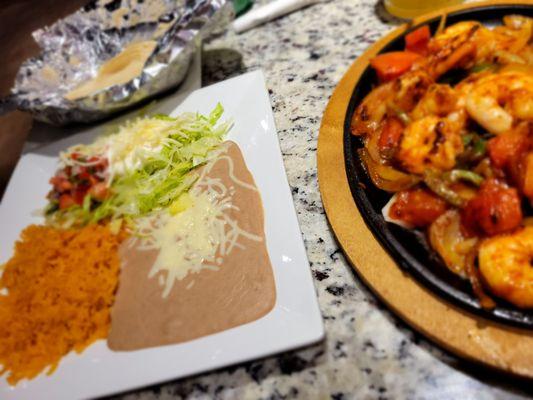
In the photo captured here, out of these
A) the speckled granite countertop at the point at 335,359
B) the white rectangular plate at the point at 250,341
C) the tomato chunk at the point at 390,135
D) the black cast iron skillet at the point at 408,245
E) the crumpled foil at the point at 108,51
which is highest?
the crumpled foil at the point at 108,51

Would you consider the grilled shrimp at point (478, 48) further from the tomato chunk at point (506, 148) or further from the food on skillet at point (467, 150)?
the tomato chunk at point (506, 148)

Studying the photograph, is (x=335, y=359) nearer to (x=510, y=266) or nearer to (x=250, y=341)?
(x=250, y=341)

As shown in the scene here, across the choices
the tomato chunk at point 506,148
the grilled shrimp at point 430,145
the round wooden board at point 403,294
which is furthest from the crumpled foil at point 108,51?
the tomato chunk at point 506,148

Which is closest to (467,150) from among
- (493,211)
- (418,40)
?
(493,211)

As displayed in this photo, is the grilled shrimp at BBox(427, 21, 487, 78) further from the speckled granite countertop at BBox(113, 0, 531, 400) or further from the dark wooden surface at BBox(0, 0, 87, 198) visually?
the dark wooden surface at BBox(0, 0, 87, 198)

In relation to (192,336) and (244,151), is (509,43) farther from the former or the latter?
(192,336)

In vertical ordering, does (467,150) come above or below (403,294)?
above
